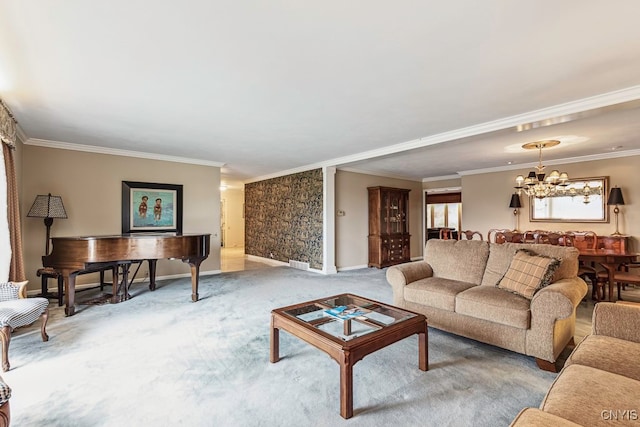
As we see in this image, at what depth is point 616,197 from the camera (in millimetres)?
5359

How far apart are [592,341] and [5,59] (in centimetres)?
446

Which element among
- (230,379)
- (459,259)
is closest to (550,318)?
(459,259)

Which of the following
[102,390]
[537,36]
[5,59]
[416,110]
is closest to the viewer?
[537,36]

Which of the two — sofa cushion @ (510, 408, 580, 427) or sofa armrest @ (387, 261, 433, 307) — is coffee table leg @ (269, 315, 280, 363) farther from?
sofa cushion @ (510, 408, 580, 427)

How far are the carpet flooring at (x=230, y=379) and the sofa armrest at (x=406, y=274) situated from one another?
0.63m

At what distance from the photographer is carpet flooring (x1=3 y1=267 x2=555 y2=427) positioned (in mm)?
1889

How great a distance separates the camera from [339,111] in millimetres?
3463

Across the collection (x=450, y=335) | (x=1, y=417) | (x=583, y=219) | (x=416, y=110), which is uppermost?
(x=416, y=110)

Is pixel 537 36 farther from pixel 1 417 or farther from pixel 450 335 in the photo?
pixel 1 417

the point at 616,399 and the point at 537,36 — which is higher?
the point at 537,36

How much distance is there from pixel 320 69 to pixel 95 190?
4.80 m

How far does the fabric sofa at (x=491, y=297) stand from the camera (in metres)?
2.45

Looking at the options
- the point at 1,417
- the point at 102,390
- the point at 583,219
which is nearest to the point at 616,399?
the point at 1,417

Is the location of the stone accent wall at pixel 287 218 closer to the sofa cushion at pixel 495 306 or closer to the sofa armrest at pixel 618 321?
the sofa cushion at pixel 495 306
